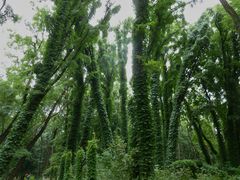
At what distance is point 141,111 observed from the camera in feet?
33.8

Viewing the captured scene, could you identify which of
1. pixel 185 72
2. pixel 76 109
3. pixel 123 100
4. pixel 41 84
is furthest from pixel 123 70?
pixel 41 84

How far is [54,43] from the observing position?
514 inches

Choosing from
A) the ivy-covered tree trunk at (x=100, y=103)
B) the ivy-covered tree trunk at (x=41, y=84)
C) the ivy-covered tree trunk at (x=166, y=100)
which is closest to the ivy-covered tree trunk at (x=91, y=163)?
the ivy-covered tree trunk at (x=41, y=84)

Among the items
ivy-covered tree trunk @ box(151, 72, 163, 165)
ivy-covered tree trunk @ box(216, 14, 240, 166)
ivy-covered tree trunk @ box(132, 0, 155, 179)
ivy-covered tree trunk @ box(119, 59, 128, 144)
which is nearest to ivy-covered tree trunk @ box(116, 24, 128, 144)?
ivy-covered tree trunk @ box(119, 59, 128, 144)

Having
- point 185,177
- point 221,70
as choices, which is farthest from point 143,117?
point 221,70

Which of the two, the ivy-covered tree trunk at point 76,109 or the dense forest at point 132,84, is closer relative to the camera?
the dense forest at point 132,84

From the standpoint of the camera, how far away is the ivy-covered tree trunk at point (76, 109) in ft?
61.4

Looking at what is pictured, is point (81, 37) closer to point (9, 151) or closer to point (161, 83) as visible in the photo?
point (9, 151)

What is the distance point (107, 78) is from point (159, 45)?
9.95 metres

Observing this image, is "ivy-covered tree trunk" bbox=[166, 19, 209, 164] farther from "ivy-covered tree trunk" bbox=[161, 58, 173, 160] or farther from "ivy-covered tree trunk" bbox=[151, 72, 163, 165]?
"ivy-covered tree trunk" bbox=[161, 58, 173, 160]

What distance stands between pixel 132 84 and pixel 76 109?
8.68 metres

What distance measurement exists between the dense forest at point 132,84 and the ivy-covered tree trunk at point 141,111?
0.12 feet

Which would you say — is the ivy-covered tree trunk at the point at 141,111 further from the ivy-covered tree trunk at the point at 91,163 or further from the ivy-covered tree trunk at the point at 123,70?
the ivy-covered tree trunk at the point at 123,70

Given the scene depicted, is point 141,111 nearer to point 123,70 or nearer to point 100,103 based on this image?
point 100,103
